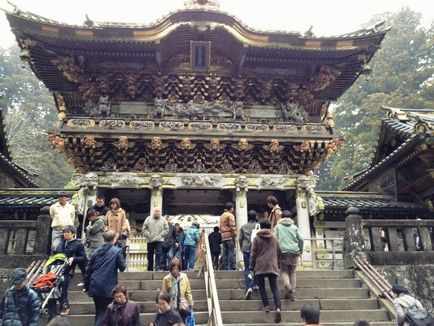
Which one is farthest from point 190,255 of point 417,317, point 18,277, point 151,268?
point 417,317

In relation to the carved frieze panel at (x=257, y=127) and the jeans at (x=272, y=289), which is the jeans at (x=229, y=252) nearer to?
the jeans at (x=272, y=289)

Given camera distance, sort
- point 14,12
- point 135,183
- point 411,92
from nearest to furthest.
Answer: point 14,12, point 135,183, point 411,92

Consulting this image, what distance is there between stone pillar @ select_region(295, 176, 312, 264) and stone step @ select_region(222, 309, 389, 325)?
5.55 metres

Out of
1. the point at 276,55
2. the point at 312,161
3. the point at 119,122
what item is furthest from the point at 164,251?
the point at 276,55

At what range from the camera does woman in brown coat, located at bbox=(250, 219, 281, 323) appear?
22.9ft

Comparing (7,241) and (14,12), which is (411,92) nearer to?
(14,12)

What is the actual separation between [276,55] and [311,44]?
51.6 inches

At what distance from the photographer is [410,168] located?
49.1 ft

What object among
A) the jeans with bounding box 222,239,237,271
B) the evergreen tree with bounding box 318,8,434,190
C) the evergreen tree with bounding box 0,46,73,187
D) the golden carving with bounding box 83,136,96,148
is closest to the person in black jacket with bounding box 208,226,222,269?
the jeans with bounding box 222,239,237,271

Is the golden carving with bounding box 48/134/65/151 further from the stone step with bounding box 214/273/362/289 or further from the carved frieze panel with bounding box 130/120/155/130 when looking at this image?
the stone step with bounding box 214/273/362/289

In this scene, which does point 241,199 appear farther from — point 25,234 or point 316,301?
point 25,234

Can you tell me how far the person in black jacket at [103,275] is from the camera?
5.92 m

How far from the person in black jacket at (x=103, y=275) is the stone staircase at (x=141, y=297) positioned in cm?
136

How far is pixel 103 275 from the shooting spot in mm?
5984
